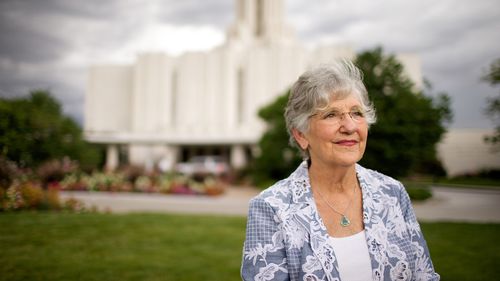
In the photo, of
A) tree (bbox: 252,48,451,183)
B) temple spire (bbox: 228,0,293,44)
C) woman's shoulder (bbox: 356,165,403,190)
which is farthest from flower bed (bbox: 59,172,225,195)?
temple spire (bbox: 228,0,293,44)

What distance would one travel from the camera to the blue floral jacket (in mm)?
1927

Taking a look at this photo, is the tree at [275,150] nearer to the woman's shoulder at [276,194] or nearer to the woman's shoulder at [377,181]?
the woman's shoulder at [377,181]

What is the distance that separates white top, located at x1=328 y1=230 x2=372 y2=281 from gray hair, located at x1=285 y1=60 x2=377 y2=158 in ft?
2.45

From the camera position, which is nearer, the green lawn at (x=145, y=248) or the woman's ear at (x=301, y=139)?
the woman's ear at (x=301, y=139)

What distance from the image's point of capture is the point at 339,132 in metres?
2.13

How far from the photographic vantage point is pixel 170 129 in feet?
146

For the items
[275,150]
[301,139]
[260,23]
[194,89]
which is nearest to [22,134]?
[301,139]

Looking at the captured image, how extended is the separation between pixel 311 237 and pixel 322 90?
2.93ft

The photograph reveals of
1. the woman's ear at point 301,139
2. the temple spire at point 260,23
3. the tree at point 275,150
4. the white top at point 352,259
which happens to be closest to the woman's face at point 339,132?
the woman's ear at point 301,139

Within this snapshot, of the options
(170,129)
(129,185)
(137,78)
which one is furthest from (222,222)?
(137,78)

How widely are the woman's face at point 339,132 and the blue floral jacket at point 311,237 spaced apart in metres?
0.26

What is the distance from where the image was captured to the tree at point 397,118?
52.7ft

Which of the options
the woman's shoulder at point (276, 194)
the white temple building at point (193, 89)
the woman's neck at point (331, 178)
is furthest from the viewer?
the white temple building at point (193, 89)

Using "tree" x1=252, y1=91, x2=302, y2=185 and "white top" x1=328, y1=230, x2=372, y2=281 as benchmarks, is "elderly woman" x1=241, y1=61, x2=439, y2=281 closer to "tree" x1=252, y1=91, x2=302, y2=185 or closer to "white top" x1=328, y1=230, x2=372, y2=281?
"white top" x1=328, y1=230, x2=372, y2=281
